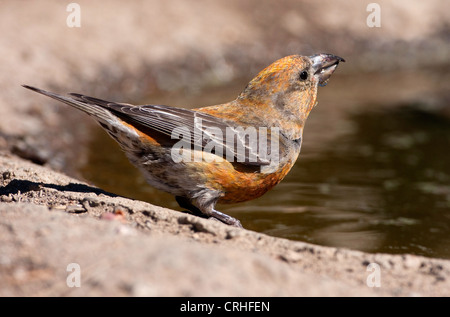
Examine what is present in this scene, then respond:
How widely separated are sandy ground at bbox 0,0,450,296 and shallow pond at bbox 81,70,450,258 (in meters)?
0.77

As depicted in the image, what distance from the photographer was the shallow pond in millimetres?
5715

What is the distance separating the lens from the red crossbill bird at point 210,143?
5039 millimetres

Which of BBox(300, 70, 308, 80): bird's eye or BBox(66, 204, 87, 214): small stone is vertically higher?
BBox(300, 70, 308, 80): bird's eye

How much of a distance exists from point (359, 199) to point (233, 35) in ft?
21.5

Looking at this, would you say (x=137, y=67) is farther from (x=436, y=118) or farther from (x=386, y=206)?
(x=386, y=206)

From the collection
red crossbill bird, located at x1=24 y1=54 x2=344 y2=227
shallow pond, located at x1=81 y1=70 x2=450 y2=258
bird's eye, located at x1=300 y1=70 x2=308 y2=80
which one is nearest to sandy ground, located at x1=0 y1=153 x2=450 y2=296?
red crossbill bird, located at x1=24 y1=54 x2=344 y2=227

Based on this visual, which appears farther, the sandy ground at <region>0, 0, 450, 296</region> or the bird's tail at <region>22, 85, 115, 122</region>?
the bird's tail at <region>22, 85, 115, 122</region>

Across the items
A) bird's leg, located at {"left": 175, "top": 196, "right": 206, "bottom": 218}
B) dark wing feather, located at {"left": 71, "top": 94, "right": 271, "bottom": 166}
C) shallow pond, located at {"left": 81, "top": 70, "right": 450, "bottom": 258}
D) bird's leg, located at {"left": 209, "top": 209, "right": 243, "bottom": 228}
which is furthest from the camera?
shallow pond, located at {"left": 81, "top": 70, "right": 450, "bottom": 258}

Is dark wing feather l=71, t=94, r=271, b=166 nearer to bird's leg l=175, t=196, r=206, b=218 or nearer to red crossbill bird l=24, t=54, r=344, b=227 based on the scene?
red crossbill bird l=24, t=54, r=344, b=227

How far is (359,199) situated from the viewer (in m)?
6.60

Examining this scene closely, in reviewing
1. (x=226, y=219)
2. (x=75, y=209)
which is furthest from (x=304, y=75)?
(x=75, y=209)

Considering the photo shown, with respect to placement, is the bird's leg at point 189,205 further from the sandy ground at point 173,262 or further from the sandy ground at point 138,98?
the sandy ground at point 173,262
